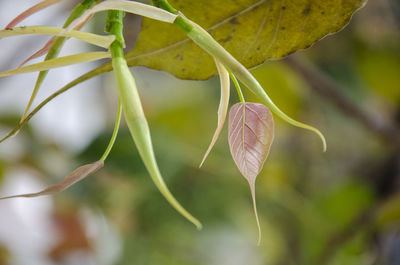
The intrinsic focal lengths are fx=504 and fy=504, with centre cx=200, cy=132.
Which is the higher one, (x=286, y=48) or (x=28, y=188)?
(x=286, y=48)

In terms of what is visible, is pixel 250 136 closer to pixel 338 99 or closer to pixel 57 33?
pixel 57 33

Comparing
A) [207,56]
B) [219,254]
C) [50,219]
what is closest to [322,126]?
[219,254]

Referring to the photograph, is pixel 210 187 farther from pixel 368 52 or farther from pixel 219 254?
pixel 368 52

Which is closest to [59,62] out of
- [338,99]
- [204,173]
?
[338,99]

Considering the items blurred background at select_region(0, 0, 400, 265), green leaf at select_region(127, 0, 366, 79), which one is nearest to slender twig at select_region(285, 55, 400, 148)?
blurred background at select_region(0, 0, 400, 265)

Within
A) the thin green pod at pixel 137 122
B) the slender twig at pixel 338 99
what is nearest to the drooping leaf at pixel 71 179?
the thin green pod at pixel 137 122

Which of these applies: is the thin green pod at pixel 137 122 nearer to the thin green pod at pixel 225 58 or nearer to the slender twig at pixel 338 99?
the thin green pod at pixel 225 58
